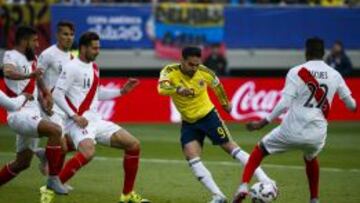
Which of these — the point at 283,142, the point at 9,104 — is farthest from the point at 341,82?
the point at 9,104

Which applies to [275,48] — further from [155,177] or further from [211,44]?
[155,177]

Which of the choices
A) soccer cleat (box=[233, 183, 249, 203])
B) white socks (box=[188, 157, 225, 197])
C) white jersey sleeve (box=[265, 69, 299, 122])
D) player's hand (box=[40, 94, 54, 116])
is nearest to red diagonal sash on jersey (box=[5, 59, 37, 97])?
player's hand (box=[40, 94, 54, 116])

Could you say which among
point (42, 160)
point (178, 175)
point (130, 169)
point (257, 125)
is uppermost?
point (257, 125)

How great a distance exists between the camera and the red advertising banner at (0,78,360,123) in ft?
77.2

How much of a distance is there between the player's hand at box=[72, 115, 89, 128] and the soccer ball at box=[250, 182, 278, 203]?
2.23 metres

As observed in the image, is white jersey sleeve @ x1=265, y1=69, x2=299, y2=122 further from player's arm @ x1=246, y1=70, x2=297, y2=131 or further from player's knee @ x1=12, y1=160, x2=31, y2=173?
player's knee @ x1=12, y1=160, x2=31, y2=173

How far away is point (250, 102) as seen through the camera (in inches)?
946

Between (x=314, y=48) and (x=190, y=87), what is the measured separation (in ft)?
5.80

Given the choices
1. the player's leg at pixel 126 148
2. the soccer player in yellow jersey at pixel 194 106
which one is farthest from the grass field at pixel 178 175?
the soccer player in yellow jersey at pixel 194 106

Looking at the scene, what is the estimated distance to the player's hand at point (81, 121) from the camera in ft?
38.8

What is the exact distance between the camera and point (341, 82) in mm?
11742

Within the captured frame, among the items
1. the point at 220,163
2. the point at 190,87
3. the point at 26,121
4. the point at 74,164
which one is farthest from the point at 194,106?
the point at 220,163

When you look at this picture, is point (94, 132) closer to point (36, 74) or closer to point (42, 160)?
point (36, 74)

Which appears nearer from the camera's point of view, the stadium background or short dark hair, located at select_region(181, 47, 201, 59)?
short dark hair, located at select_region(181, 47, 201, 59)
